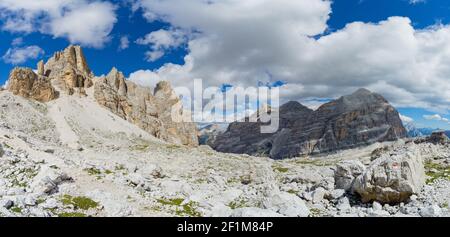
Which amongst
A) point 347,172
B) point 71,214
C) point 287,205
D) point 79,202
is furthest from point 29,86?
point 287,205

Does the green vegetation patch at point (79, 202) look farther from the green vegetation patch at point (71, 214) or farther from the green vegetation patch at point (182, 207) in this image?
the green vegetation patch at point (182, 207)

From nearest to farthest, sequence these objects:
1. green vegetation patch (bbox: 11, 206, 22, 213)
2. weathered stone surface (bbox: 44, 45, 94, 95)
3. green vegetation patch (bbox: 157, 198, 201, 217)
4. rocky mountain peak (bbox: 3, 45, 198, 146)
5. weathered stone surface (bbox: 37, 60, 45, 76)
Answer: green vegetation patch (bbox: 11, 206, 22, 213)
green vegetation patch (bbox: 157, 198, 201, 217)
rocky mountain peak (bbox: 3, 45, 198, 146)
weathered stone surface (bbox: 44, 45, 94, 95)
weathered stone surface (bbox: 37, 60, 45, 76)

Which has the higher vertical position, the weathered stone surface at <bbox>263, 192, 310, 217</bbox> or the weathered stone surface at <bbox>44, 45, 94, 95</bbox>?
the weathered stone surface at <bbox>44, 45, 94, 95</bbox>

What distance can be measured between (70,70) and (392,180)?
5960 inches

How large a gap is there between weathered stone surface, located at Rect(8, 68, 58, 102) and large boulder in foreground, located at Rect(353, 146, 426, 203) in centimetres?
12619

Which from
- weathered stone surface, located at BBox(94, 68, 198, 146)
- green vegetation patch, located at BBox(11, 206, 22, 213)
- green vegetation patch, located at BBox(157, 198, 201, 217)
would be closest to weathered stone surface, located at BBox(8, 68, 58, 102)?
weathered stone surface, located at BBox(94, 68, 198, 146)

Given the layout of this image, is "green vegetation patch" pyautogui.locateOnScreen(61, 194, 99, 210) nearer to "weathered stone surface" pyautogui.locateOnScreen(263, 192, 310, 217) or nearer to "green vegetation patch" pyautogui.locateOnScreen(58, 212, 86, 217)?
"green vegetation patch" pyautogui.locateOnScreen(58, 212, 86, 217)

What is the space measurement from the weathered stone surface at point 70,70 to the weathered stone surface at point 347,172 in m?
131

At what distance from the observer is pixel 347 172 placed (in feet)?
116

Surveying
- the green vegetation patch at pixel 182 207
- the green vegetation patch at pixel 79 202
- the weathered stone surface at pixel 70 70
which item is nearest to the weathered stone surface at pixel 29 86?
the weathered stone surface at pixel 70 70

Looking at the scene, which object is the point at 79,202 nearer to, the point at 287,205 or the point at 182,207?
the point at 182,207

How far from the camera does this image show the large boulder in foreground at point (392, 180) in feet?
94.0

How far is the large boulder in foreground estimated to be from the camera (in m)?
28.6
